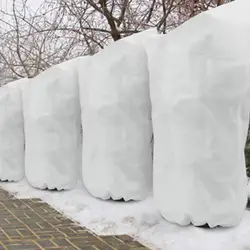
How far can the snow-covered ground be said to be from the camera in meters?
4.69

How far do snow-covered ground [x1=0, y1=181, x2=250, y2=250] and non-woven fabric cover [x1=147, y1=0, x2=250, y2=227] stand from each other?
13 cm

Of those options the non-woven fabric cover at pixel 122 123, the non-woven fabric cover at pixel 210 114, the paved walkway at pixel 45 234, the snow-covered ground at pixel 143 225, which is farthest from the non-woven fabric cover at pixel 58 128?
the non-woven fabric cover at pixel 210 114

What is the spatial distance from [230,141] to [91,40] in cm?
651

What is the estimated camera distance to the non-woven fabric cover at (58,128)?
754 centimetres

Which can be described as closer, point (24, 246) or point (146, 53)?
point (24, 246)

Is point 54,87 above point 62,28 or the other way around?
the other way around

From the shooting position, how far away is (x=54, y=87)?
7660 mm

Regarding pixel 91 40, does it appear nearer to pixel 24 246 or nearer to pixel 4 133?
pixel 4 133

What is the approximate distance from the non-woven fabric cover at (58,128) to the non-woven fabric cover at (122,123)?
3.40 ft

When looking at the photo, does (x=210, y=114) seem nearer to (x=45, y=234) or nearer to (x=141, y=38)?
(x=141, y=38)

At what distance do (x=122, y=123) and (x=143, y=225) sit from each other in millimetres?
1365

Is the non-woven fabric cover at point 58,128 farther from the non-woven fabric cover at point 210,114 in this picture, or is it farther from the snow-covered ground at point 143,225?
the non-woven fabric cover at point 210,114

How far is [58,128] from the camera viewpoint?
24.9 ft

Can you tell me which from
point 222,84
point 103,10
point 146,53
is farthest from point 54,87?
point 222,84
